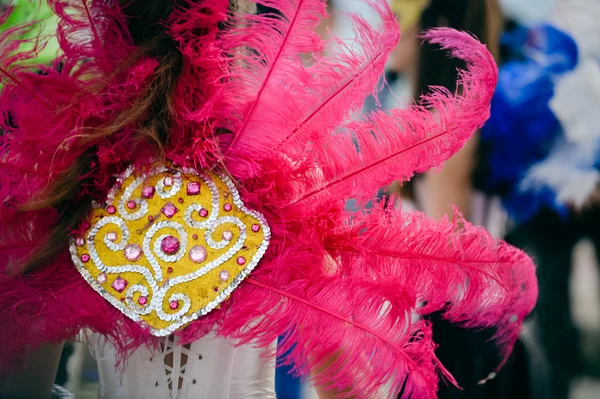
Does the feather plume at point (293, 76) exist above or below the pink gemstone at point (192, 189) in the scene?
above

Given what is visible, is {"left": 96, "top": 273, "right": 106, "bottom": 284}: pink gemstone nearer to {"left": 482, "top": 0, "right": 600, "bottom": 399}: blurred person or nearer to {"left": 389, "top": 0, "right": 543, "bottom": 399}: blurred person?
{"left": 389, "top": 0, "right": 543, "bottom": 399}: blurred person

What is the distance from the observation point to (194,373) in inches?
26.1

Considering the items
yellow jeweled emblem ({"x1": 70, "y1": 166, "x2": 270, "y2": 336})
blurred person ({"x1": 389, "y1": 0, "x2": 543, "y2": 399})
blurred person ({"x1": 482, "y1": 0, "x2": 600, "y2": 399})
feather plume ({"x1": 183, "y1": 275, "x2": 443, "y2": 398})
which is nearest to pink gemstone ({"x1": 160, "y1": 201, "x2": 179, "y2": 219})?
yellow jeweled emblem ({"x1": 70, "y1": 166, "x2": 270, "y2": 336})

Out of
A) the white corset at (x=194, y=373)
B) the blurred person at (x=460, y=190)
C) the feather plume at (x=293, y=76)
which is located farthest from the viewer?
the blurred person at (x=460, y=190)

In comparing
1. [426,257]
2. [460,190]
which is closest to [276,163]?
[426,257]

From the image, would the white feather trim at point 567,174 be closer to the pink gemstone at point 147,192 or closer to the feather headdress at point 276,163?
the feather headdress at point 276,163

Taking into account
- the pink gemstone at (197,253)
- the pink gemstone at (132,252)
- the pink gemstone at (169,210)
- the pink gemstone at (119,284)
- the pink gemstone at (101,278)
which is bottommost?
the pink gemstone at (119,284)

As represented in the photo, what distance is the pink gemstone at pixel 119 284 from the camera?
580mm

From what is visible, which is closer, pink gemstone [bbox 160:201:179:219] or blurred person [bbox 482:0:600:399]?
pink gemstone [bbox 160:201:179:219]

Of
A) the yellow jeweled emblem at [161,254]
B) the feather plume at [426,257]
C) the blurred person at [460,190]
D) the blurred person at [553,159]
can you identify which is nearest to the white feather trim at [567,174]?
the blurred person at [553,159]

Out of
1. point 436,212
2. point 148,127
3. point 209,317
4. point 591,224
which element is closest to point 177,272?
point 209,317

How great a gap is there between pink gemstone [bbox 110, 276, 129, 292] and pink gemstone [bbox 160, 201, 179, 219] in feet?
0.29

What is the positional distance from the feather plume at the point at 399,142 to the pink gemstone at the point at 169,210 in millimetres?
146

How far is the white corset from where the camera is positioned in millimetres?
663
